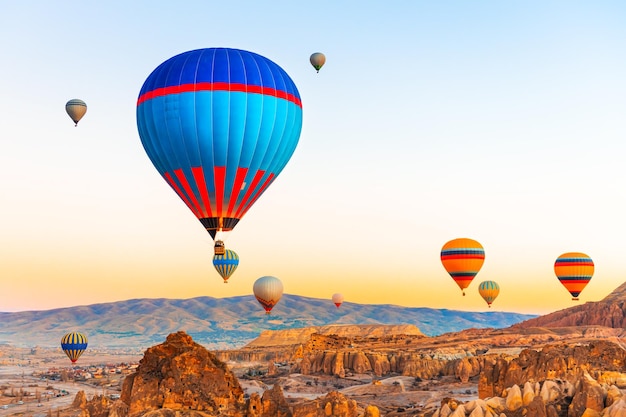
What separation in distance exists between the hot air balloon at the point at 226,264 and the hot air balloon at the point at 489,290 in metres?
64.9

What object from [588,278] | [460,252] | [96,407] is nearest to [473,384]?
[460,252]

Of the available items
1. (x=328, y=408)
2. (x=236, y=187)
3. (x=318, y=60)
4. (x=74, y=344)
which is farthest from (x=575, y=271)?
(x=236, y=187)

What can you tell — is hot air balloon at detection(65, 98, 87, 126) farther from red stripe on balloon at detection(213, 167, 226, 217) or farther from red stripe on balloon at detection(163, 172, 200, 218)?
red stripe on balloon at detection(213, 167, 226, 217)

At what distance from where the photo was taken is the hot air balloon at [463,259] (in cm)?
12131

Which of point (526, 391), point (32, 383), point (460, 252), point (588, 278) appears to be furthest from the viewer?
point (32, 383)

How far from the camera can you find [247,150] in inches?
2307

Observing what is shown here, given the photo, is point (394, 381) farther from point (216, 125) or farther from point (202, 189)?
point (216, 125)

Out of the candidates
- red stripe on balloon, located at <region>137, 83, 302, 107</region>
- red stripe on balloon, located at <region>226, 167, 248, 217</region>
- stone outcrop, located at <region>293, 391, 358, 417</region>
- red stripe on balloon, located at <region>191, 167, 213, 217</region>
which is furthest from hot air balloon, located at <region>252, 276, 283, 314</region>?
red stripe on balloon, located at <region>137, 83, 302, 107</region>

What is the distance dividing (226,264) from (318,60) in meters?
48.4

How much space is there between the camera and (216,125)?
187 ft

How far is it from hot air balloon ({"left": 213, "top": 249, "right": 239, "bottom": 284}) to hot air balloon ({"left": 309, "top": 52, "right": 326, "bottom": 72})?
44.4 meters

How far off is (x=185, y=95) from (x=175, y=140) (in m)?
3.54

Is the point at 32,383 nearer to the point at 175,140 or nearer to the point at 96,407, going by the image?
the point at 96,407

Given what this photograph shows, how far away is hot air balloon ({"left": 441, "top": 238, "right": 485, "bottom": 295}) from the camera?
121 meters
